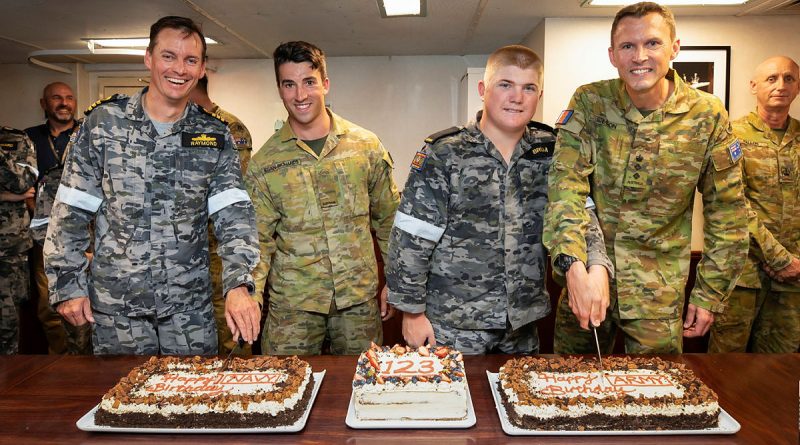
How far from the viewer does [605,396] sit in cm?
128

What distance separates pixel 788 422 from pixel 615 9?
3383 millimetres

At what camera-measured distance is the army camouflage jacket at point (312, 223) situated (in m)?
2.40

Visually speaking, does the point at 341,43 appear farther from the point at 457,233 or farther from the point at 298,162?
the point at 457,233

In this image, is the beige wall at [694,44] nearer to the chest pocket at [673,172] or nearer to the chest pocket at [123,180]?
the chest pocket at [673,172]

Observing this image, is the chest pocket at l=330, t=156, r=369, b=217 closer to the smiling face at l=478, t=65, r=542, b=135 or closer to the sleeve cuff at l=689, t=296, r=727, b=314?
the smiling face at l=478, t=65, r=542, b=135

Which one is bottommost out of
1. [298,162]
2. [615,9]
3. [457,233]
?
[457,233]

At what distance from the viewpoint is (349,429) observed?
1244mm

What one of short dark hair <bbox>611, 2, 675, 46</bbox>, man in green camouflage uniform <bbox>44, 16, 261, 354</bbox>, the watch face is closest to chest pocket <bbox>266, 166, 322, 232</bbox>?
man in green camouflage uniform <bbox>44, 16, 261, 354</bbox>

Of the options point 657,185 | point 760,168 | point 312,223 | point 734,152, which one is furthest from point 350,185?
point 760,168

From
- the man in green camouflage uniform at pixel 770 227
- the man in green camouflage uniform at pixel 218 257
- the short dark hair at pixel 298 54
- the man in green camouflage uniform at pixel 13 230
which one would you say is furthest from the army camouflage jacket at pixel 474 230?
the man in green camouflage uniform at pixel 13 230

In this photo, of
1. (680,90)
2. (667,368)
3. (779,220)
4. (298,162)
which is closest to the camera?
(667,368)

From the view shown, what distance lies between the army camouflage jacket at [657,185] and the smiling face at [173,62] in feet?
4.21

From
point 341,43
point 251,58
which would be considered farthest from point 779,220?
point 251,58

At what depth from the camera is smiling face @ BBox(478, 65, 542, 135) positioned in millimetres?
1905
